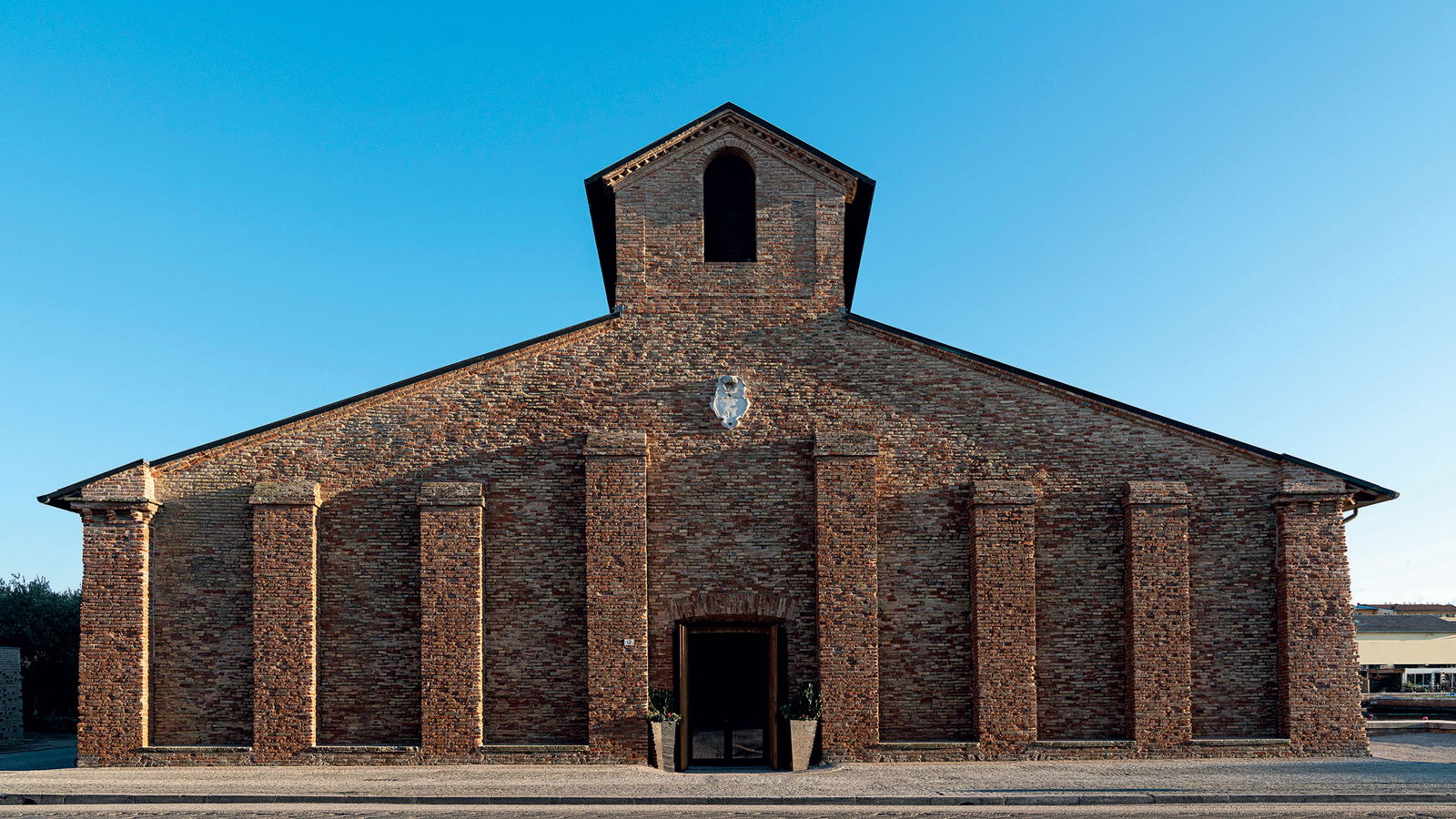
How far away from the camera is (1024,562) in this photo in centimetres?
1708

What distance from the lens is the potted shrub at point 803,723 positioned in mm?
16453

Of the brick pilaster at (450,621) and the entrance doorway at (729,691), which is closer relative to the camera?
the brick pilaster at (450,621)

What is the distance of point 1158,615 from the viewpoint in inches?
670

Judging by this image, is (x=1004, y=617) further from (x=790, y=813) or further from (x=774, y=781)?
(x=790, y=813)

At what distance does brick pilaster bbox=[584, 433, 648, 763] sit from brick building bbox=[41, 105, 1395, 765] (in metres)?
0.05

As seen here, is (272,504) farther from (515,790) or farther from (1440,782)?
(1440,782)

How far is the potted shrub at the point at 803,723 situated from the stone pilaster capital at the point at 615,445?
493cm

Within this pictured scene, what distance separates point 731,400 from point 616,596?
399cm

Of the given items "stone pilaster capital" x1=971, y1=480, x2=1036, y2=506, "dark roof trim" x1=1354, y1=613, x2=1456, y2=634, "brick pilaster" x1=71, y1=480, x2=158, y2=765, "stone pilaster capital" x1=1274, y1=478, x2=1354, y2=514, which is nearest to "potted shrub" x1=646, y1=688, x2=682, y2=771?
"stone pilaster capital" x1=971, y1=480, x2=1036, y2=506

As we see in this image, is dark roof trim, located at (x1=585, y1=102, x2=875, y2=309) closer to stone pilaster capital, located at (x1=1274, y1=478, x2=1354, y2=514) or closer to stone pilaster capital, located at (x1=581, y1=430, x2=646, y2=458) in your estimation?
stone pilaster capital, located at (x1=581, y1=430, x2=646, y2=458)

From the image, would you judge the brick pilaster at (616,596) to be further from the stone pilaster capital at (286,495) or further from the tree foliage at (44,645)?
the tree foliage at (44,645)

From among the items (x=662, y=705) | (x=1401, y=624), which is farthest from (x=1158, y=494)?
(x=1401, y=624)

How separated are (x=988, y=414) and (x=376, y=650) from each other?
11.6 m

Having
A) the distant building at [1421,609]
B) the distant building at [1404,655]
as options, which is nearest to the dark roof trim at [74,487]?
the distant building at [1404,655]
